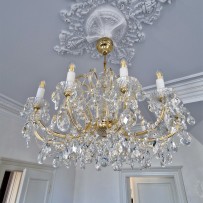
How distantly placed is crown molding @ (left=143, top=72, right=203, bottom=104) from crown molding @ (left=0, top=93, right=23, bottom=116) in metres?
2.01

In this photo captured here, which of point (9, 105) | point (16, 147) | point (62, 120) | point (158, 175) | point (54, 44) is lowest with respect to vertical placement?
point (158, 175)

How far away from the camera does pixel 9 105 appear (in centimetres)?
216

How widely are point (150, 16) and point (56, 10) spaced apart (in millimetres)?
711

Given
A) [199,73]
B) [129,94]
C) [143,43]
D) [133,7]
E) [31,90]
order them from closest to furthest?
1. [129,94]
2. [133,7]
3. [143,43]
4. [199,73]
5. [31,90]

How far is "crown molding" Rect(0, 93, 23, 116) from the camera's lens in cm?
207

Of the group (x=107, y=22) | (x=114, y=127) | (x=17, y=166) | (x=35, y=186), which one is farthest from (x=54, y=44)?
(x=35, y=186)

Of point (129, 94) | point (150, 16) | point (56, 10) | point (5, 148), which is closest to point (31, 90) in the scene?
point (5, 148)

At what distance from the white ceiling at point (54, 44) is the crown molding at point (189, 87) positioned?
0.22 feet

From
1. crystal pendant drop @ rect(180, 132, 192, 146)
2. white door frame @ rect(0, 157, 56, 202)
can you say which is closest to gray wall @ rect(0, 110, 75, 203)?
white door frame @ rect(0, 157, 56, 202)

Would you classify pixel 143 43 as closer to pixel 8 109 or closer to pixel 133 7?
pixel 133 7

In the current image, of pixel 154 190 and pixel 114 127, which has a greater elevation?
pixel 114 127

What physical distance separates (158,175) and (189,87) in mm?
1538

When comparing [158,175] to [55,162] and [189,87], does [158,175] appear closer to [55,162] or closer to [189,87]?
[189,87]

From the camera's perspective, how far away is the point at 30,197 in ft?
7.27
